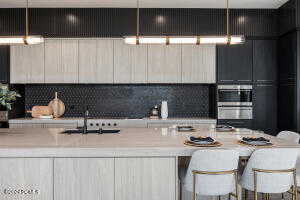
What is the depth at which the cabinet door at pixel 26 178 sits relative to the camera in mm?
2672

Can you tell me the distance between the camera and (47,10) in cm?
530

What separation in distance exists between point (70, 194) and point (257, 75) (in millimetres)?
3971


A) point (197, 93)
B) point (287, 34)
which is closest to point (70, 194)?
point (197, 93)

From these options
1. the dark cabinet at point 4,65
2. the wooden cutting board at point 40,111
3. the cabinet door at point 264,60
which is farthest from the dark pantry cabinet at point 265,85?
the dark cabinet at point 4,65

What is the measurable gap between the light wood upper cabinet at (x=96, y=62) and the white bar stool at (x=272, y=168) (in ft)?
11.1

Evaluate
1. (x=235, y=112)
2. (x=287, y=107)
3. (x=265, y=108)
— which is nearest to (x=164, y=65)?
(x=235, y=112)

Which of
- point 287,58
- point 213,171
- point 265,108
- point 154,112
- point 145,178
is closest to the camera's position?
point 213,171

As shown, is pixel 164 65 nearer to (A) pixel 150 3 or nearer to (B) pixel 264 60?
(A) pixel 150 3

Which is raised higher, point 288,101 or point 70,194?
point 288,101

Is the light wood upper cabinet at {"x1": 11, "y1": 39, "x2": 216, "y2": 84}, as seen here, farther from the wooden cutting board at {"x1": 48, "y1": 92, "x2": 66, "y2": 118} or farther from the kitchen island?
the kitchen island

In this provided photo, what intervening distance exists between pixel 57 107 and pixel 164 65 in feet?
6.89

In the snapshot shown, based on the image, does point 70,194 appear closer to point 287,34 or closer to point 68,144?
point 68,144

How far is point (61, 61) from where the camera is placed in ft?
17.5

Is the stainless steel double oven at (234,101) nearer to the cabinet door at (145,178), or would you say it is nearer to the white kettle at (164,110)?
the white kettle at (164,110)
